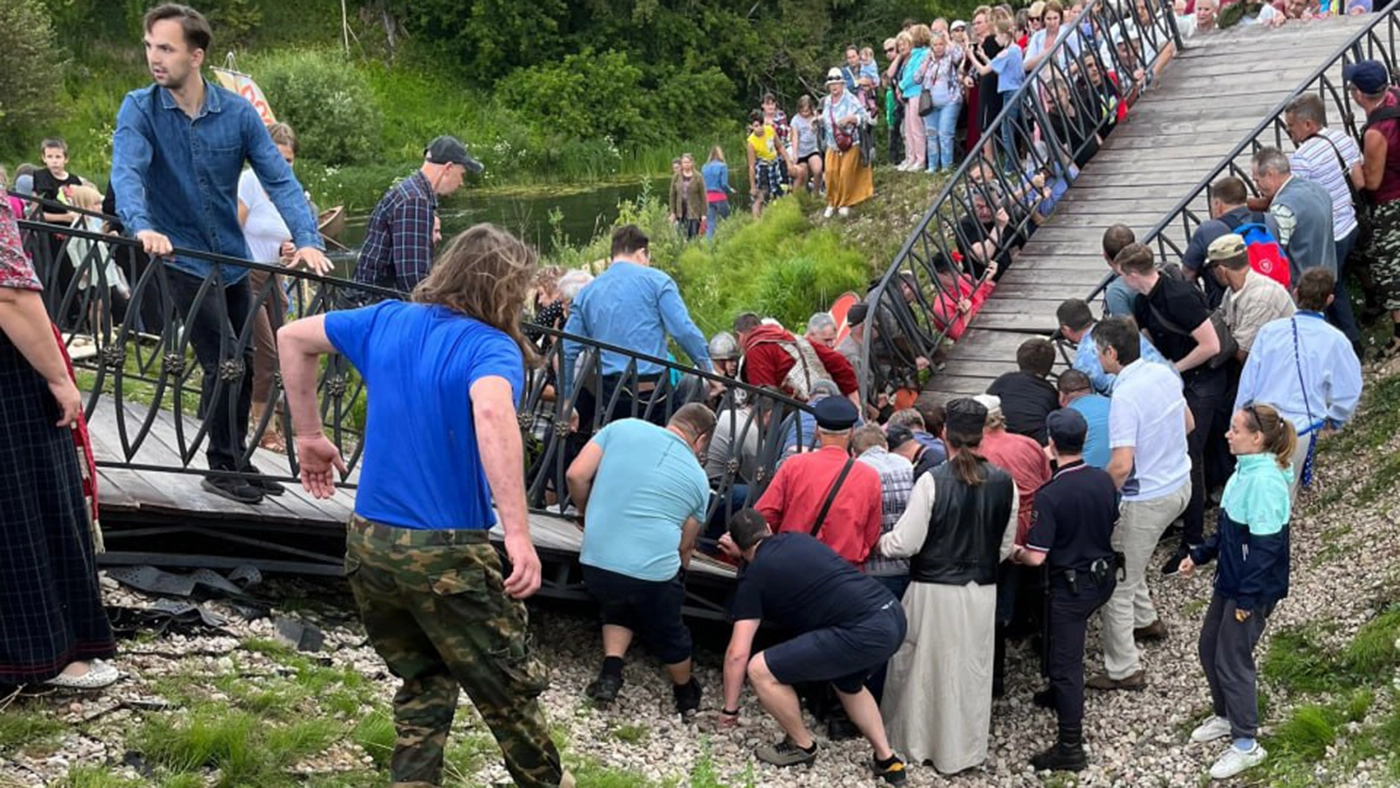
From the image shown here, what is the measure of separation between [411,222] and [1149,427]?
362 centimetres

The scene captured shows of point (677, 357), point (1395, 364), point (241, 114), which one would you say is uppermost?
point (241, 114)

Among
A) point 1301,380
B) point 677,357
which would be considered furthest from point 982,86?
point 1301,380

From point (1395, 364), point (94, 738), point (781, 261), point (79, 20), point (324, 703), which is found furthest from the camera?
point (79, 20)

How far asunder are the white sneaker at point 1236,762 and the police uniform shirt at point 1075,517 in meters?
1.03

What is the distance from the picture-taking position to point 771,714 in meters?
6.82

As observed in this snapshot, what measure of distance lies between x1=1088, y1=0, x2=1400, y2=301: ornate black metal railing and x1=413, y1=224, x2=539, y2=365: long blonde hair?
607 centimetres

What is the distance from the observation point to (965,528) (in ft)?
21.9

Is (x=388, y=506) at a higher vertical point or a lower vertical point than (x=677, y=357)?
higher

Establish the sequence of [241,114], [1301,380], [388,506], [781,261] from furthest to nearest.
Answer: [781,261]
[1301,380]
[241,114]
[388,506]

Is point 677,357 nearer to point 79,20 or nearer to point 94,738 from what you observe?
point 94,738

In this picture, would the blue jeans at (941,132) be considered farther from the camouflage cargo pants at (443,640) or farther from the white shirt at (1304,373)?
the camouflage cargo pants at (443,640)

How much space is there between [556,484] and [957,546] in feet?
6.30

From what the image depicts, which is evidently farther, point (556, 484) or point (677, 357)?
point (677, 357)

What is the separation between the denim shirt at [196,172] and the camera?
5664 millimetres
